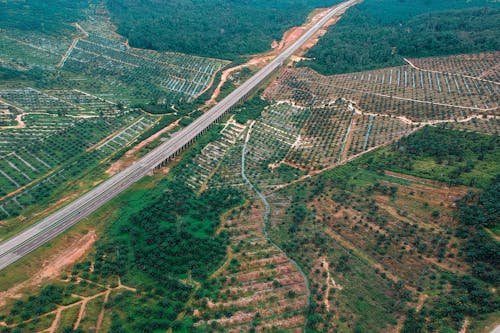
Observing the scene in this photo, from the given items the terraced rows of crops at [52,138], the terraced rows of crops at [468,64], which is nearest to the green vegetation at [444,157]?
the terraced rows of crops at [468,64]

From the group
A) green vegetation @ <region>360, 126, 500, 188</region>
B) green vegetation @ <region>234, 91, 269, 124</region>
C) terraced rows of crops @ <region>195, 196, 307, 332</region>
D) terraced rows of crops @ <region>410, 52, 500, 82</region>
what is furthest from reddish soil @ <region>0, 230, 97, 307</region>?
terraced rows of crops @ <region>410, 52, 500, 82</region>

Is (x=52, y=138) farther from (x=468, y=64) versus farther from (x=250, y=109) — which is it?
(x=468, y=64)

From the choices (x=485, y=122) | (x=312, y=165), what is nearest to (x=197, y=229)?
(x=312, y=165)

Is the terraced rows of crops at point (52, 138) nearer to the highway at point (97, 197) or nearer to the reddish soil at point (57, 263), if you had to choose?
the highway at point (97, 197)

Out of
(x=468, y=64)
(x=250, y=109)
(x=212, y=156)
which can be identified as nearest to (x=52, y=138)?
(x=212, y=156)

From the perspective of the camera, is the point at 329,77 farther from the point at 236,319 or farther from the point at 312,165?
the point at 236,319

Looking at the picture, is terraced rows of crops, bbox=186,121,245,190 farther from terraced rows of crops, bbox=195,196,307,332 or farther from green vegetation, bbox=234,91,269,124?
terraced rows of crops, bbox=195,196,307,332
